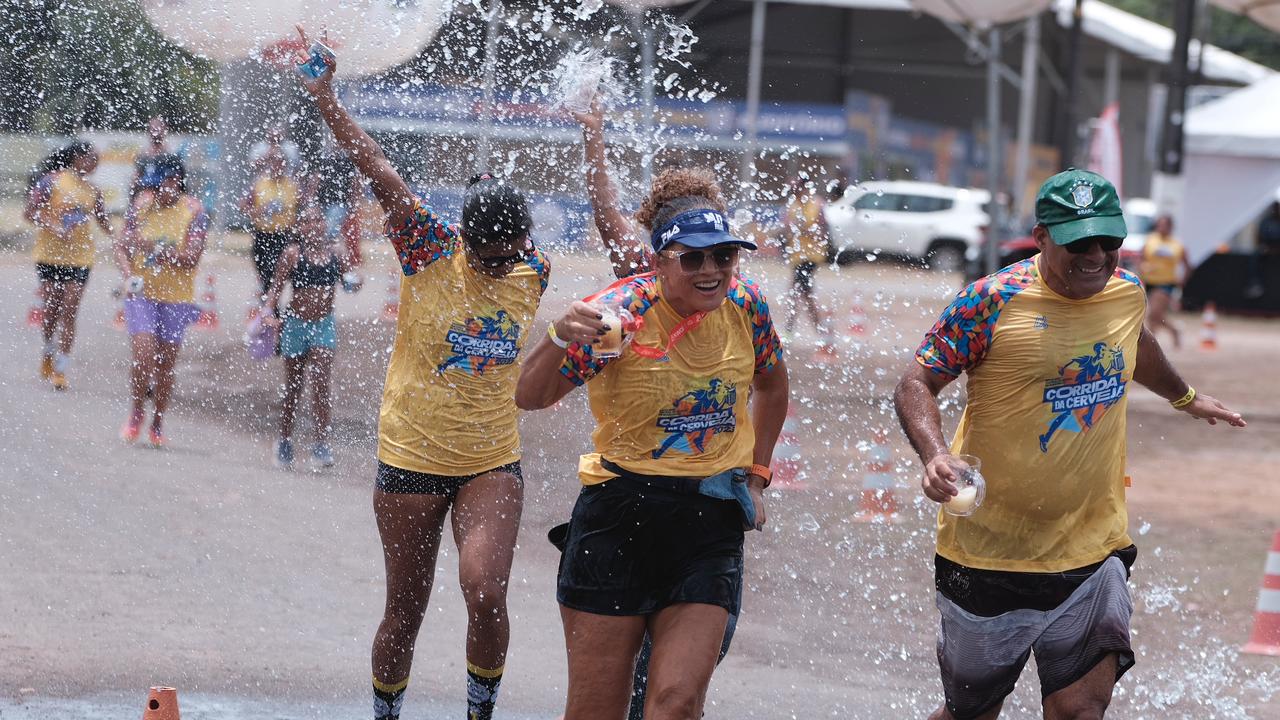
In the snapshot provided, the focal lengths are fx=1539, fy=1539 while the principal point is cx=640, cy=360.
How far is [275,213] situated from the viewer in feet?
32.5

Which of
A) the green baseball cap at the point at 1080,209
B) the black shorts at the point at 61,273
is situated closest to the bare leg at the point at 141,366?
the black shorts at the point at 61,273

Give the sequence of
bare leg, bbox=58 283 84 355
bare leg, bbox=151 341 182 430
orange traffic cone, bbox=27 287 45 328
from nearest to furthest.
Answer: bare leg, bbox=151 341 182 430 → bare leg, bbox=58 283 84 355 → orange traffic cone, bbox=27 287 45 328

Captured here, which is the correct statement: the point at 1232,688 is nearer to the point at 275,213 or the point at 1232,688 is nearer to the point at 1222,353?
the point at 275,213


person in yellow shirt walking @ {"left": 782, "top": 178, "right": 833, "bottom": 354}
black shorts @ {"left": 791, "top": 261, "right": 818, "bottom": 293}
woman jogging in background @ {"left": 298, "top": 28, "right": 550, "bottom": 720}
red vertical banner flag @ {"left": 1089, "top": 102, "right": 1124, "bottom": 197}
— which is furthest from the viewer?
red vertical banner flag @ {"left": 1089, "top": 102, "right": 1124, "bottom": 197}

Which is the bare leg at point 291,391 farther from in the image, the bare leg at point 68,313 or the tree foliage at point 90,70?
the bare leg at point 68,313

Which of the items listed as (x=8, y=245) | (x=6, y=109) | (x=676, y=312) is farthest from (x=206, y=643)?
(x=8, y=245)

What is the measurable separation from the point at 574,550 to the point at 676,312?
0.66m

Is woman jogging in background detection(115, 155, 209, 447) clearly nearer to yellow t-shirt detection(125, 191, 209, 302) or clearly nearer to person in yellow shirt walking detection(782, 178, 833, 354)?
yellow t-shirt detection(125, 191, 209, 302)

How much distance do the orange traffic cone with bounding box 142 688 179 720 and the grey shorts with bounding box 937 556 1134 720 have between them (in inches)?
88.6

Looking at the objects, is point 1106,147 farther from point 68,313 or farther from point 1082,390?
point 1082,390

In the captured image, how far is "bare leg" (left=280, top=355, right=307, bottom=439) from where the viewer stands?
896cm

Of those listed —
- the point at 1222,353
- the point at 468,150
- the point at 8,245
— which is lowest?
the point at 1222,353

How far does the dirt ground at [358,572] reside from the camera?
5.58 meters

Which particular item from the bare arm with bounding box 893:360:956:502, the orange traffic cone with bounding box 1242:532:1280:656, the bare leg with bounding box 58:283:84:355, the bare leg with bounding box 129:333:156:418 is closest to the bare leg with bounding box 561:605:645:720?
the bare arm with bounding box 893:360:956:502
